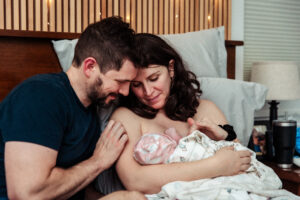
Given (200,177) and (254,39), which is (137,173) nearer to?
(200,177)

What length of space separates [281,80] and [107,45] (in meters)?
1.87

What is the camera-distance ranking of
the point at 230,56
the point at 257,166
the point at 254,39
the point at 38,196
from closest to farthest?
the point at 38,196
the point at 257,166
the point at 230,56
the point at 254,39

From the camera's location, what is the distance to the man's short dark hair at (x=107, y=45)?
1.38 metres

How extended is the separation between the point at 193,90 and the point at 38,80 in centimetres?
88

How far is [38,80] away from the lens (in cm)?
131

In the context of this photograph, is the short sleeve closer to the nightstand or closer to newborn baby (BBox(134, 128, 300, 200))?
newborn baby (BBox(134, 128, 300, 200))

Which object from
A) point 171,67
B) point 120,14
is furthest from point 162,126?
point 120,14

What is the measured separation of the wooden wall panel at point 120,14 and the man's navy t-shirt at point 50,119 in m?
0.88

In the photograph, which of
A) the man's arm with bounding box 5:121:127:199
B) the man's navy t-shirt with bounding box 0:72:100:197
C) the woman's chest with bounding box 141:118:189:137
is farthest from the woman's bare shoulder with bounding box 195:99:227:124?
the man's arm with bounding box 5:121:127:199

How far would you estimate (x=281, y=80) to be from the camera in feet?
9.05

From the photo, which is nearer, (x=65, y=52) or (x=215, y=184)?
(x=215, y=184)

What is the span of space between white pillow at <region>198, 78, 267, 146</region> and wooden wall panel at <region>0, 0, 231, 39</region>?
0.78 metres

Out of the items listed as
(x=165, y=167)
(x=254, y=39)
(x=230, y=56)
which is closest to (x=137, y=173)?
(x=165, y=167)

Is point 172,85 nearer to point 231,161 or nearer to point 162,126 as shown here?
point 162,126
